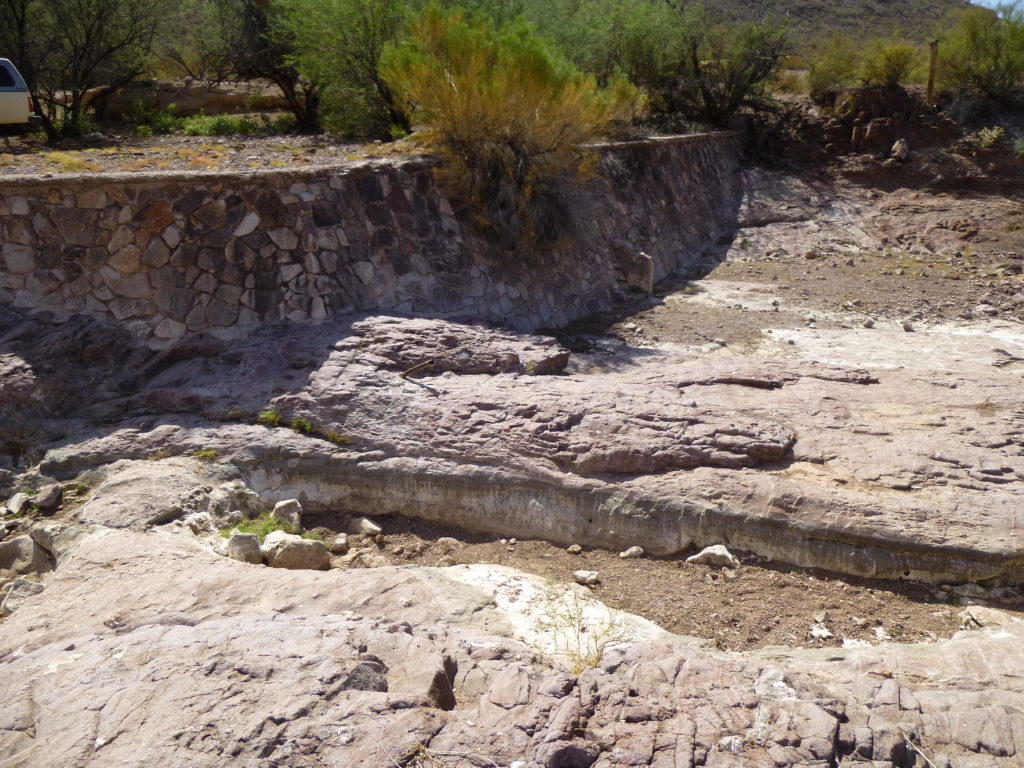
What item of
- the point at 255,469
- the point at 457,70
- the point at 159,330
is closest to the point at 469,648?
the point at 255,469

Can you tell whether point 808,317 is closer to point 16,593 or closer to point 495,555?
point 495,555

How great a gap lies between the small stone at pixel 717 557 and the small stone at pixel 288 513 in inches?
84.0

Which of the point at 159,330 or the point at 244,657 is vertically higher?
the point at 159,330

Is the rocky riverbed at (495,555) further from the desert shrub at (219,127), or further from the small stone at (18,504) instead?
the desert shrub at (219,127)

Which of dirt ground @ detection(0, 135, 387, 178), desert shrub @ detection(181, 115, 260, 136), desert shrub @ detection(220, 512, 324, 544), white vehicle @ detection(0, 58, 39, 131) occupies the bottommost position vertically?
desert shrub @ detection(220, 512, 324, 544)

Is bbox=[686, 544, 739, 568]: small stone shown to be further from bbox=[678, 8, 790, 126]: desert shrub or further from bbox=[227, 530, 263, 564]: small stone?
bbox=[678, 8, 790, 126]: desert shrub

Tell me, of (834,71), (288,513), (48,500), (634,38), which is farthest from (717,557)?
(834,71)

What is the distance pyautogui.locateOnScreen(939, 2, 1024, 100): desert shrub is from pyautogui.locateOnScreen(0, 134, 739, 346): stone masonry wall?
39.4ft

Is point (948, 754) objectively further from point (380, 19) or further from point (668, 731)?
point (380, 19)

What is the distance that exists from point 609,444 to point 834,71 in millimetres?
15150

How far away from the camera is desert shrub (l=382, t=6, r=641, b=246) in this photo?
25.2 ft

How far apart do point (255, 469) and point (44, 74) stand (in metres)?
10.9

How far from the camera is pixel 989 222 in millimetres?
12469

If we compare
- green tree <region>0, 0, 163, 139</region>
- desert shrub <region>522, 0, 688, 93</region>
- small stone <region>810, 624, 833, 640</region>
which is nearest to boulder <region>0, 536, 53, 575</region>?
small stone <region>810, 624, 833, 640</region>
